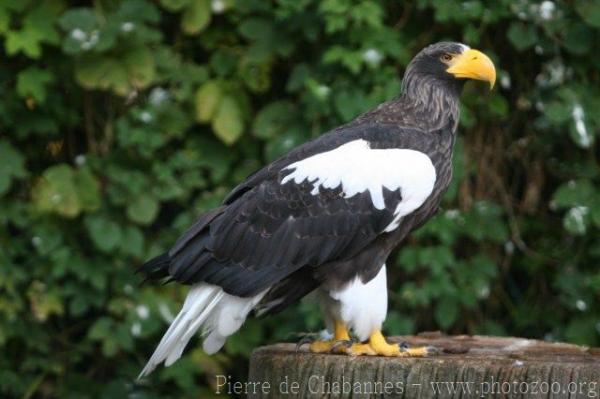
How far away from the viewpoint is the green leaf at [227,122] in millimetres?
5875

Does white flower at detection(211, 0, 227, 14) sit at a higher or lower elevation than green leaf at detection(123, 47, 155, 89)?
higher

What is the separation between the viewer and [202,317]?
164 inches

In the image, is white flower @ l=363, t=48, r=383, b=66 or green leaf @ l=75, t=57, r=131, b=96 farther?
green leaf @ l=75, t=57, r=131, b=96

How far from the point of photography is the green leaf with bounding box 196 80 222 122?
5.90m

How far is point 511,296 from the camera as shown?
6391 millimetres

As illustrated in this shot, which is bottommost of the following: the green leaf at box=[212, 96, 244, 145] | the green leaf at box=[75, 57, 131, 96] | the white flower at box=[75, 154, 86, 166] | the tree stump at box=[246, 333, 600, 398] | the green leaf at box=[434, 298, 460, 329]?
the green leaf at box=[434, 298, 460, 329]

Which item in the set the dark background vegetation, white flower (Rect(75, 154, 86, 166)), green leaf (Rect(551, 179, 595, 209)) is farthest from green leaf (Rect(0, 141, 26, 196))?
green leaf (Rect(551, 179, 595, 209))

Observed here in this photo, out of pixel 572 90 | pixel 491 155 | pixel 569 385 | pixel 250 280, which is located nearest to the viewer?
pixel 569 385

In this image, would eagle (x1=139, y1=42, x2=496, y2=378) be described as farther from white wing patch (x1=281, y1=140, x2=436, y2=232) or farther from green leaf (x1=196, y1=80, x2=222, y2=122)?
green leaf (x1=196, y1=80, x2=222, y2=122)

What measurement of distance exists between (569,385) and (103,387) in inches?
128

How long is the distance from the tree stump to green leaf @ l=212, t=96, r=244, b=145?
196 cm

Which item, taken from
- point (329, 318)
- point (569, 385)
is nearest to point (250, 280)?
point (329, 318)

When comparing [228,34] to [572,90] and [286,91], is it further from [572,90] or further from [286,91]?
[572,90]

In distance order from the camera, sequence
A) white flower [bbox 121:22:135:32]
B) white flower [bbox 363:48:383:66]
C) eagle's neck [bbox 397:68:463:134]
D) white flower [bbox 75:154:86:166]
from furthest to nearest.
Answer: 1. white flower [bbox 75:154:86:166]
2. white flower [bbox 121:22:135:32]
3. white flower [bbox 363:48:383:66]
4. eagle's neck [bbox 397:68:463:134]
